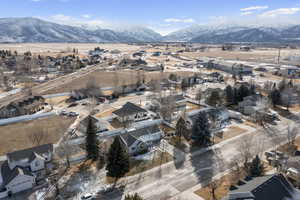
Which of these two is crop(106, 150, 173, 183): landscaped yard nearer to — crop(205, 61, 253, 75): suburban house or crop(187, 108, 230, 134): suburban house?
crop(187, 108, 230, 134): suburban house

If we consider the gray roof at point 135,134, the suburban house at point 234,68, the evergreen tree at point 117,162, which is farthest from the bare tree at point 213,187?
the suburban house at point 234,68

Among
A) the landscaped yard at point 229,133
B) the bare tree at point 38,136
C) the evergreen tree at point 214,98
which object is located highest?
the evergreen tree at point 214,98

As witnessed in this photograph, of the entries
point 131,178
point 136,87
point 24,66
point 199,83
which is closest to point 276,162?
point 131,178

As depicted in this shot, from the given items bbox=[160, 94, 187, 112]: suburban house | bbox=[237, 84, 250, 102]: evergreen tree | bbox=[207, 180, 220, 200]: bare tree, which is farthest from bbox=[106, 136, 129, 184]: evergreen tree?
bbox=[237, 84, 250, 102]: evergreen tree

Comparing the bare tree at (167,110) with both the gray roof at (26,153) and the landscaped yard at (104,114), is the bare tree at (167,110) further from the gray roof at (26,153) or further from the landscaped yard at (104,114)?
the gray roof at (26,153)

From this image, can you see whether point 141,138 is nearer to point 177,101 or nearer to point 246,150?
point 246,150

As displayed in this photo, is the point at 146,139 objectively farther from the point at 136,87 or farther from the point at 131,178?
the point at 136,87
